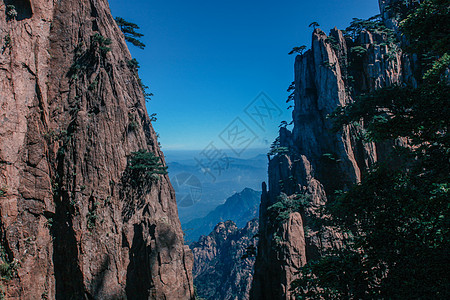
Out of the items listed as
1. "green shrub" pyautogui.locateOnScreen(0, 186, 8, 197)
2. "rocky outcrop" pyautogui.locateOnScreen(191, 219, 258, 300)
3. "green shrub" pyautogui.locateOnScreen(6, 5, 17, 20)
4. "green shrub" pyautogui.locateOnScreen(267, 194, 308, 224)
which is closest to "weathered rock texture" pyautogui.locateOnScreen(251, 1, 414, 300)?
"green shrub" pyautogui.locateOnScreen(267, 194, 308, 224)

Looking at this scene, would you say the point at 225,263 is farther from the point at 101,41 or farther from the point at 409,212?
the point at 409,212

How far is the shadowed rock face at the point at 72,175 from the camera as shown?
1294cm

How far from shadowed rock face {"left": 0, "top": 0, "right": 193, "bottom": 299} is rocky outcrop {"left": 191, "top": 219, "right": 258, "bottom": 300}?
50215 millimetres

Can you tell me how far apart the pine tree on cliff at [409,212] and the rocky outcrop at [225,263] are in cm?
5706

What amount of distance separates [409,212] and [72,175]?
18025mm

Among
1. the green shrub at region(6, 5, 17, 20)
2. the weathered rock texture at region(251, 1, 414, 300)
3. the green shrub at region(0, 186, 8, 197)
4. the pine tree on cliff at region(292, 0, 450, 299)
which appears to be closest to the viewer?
the pine tree on cliff at region(292, 0, 450, 299)

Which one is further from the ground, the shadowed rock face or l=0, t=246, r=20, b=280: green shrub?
the shadowed rock face

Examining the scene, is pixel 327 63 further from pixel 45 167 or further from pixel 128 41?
pixel 45 167

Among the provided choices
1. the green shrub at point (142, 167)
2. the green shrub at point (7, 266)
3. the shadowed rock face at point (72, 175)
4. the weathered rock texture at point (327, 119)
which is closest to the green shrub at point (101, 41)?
the shadowed rock face at point (72, 175)

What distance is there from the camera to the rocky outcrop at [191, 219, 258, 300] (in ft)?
229

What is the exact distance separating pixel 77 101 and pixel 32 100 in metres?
2.47

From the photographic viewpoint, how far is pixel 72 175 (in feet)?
47.0

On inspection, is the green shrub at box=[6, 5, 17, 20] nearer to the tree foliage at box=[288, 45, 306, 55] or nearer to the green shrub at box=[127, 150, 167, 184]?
the green shrub at box=[127, 150, 167, 184]

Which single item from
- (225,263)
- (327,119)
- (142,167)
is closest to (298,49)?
(327,119)
